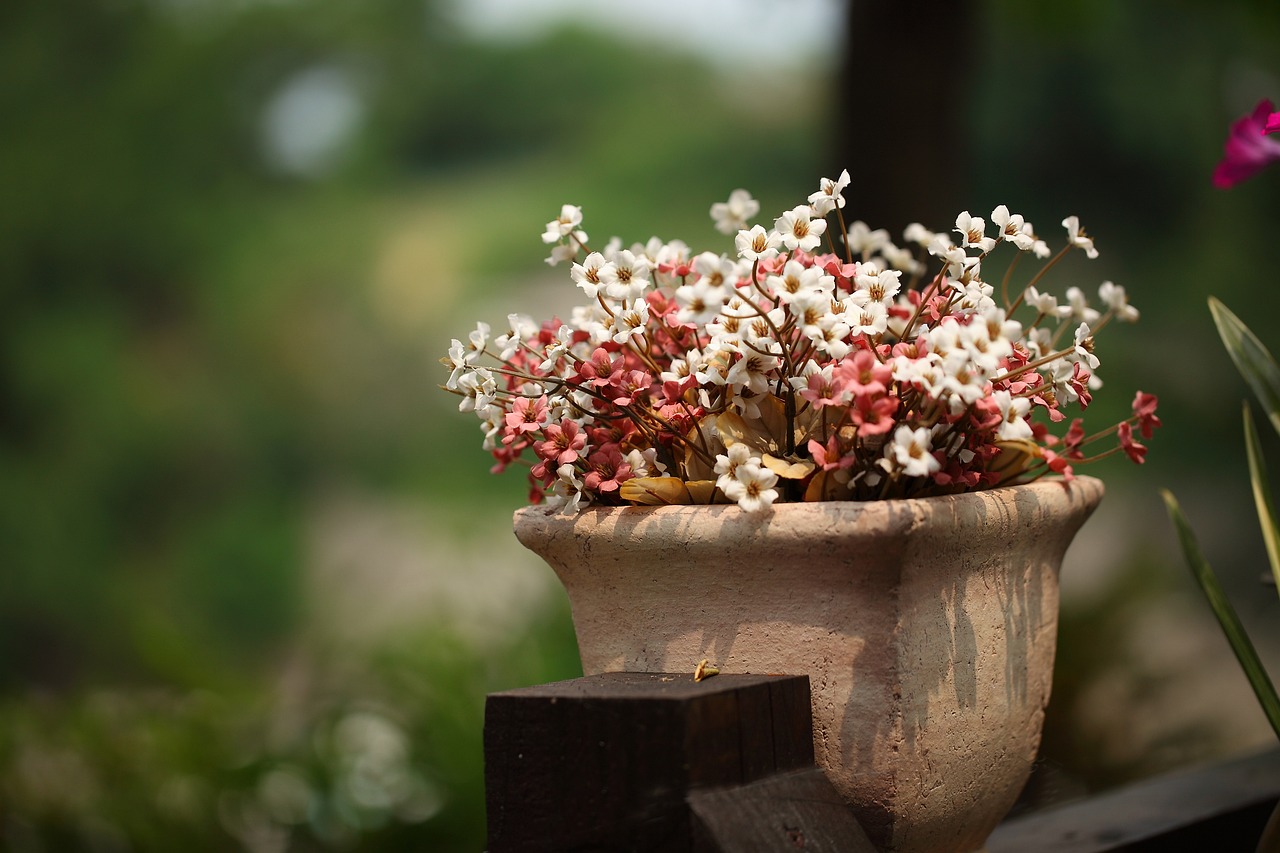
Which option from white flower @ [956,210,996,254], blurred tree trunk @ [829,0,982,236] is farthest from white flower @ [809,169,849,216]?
blurred tree trunk @ [829,0,982,236]

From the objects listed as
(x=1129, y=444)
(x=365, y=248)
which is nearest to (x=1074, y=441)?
(x=1129, y=444)

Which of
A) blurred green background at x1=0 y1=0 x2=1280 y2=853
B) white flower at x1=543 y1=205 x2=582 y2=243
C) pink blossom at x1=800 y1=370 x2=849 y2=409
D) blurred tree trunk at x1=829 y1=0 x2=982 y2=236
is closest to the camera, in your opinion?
pink blossom at x1=800 y1=370 x2=849 y2=409

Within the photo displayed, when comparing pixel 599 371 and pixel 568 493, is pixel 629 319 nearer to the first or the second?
pixel 599 371

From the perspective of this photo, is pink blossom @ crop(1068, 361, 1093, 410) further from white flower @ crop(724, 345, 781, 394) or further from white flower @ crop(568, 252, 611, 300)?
white flower @ crop(568, 252, 611, 300)

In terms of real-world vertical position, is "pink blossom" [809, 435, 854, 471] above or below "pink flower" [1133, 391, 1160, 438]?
below

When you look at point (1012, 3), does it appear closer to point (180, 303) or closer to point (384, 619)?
point (384, 619)

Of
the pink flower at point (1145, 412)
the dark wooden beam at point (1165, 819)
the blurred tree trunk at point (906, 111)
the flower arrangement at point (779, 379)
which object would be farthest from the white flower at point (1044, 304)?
the blurred tree trunk at point (906, 111)

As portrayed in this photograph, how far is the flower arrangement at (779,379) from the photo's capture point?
86 cm

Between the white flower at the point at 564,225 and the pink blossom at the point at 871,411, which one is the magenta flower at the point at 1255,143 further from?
the white flower at the point at 564,225

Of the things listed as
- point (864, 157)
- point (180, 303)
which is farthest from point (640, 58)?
point (864, 157)

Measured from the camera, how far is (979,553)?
0.94 meters

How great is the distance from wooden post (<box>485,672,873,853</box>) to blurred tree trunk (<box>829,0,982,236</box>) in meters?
1.82

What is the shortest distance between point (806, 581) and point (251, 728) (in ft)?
7.65

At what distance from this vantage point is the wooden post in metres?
0.78
